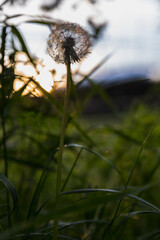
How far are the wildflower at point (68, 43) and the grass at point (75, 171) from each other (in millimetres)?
94

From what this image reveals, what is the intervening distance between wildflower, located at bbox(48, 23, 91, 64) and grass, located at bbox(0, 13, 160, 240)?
0.09 meters

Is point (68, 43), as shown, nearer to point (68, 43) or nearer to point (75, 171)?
point (68, 43)

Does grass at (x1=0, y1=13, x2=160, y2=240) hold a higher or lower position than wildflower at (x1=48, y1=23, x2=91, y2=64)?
lower

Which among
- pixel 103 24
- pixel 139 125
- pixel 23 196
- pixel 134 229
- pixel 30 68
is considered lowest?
pixel 134 229

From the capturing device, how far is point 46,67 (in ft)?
2.26

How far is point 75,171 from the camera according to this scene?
1230mm

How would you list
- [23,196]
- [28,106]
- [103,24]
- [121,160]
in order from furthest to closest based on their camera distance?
[121,160], [103,24], [28,106], [23,196]

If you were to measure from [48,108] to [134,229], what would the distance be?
56cm

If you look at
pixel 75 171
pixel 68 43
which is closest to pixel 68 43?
pixel 68 43

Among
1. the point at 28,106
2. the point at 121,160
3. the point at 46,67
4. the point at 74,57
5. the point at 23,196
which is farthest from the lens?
the point at 121,160

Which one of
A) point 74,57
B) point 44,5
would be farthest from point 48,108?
point 74,57

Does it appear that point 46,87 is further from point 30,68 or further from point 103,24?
point 103,24

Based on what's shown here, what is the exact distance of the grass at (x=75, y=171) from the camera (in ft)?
1.66

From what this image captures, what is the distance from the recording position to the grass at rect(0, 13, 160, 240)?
1.66 feet
